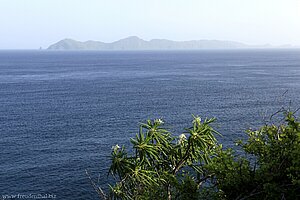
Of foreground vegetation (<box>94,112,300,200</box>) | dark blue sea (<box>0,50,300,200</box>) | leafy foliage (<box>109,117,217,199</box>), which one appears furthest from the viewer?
dark blue sea (<box>0,50,300,200</box>)

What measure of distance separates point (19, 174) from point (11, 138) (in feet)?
56.4

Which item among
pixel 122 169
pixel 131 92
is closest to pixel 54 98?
pixel 131 92

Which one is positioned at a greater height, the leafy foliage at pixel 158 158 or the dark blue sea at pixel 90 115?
the leafy foliage at pixel 158 158

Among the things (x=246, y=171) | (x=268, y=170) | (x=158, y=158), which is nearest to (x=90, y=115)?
(x=158, y=158)

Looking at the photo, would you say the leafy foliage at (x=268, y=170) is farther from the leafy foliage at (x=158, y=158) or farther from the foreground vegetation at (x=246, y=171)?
the leafy foliage at (x=158, y=158)

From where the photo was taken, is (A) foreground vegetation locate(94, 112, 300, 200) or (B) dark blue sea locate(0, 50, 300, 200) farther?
(B) dark blue sea locate(0, 50, 300, 200)

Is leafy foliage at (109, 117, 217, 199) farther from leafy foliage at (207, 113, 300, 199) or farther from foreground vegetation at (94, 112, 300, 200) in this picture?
leafy foliage at (207, 113, 300, 199)

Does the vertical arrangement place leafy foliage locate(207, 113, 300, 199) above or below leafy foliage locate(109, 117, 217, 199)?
above

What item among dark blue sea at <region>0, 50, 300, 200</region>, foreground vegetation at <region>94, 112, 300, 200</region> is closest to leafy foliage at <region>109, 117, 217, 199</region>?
foreground vegetation at <region>94, 112, 300, 200</region>

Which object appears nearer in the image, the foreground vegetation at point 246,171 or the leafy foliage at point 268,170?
the leafy foliage at point 268,170

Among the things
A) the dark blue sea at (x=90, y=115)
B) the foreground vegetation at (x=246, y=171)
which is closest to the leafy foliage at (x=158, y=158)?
the foreground vegetation at (x=246, y=171)

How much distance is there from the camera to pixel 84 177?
49.8m

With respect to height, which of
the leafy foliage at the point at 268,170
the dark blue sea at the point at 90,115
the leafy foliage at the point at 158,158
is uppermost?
the leafy foliage at the point at 268,170

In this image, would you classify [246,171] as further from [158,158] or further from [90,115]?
[90,115]
